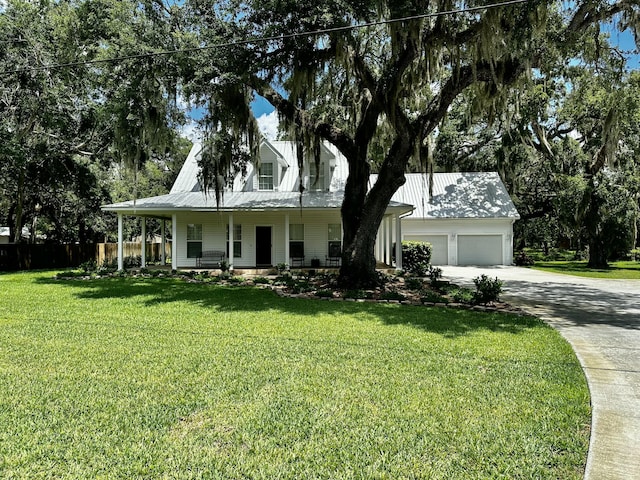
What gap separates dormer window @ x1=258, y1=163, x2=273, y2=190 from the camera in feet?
66.3

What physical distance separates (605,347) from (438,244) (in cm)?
1807

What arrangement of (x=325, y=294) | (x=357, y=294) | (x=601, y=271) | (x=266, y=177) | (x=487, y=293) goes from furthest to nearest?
1. (x=601, y=271)
2. (x=266, y=177)
3. (x=325, y=294)
4. (x=357, y=294)
5. (x=487, y=293)

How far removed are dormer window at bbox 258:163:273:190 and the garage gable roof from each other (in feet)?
25.6

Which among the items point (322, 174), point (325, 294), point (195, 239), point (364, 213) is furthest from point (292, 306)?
point (322, 174)

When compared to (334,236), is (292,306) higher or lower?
lower

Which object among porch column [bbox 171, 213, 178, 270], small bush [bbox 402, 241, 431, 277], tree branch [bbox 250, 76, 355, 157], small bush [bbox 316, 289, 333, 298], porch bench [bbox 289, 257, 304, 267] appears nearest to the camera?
small bush [bbox 316, 289, 333, 298]

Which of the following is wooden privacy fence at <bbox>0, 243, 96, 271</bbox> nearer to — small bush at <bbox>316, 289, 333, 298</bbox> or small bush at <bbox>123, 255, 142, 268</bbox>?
small bush at <bbox>123, 255, 142, 268</bbox>

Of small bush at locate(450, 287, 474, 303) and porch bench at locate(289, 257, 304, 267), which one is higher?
porch bench at locate(289, 257, 304, 267)

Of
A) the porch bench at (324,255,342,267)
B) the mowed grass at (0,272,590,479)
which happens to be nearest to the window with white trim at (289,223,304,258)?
the porch bench at (324,255,342,267)

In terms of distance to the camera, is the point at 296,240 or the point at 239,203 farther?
the point at 296,240

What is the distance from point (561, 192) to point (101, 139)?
73.7ft

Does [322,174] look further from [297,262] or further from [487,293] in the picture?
[487,293]

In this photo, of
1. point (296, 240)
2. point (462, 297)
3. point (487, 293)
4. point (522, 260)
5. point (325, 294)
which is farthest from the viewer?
point (522, 260)

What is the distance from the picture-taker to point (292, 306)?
31.7ft
